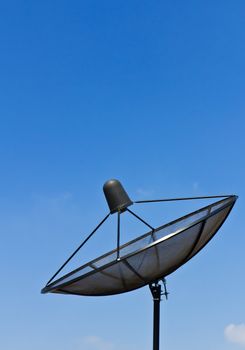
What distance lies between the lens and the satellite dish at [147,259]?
39.6ft

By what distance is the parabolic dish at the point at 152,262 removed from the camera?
473 inches

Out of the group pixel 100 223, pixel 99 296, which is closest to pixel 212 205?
pixel 100 223

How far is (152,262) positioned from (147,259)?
345mm

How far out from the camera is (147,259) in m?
12.4

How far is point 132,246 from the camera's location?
51.1 ft

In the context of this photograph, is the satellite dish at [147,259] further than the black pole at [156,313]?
No

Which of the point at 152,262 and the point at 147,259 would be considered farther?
the point at 152,262

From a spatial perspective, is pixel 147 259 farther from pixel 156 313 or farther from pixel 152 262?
pixel 156 313

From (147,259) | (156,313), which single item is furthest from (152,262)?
(156,313)

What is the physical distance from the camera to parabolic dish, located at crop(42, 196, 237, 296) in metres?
12.0

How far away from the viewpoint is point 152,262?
12.7 metres

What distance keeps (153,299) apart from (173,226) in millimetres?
1989

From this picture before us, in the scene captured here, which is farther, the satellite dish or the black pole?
the black pole

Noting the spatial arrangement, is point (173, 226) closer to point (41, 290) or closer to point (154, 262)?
point (154, 262)
